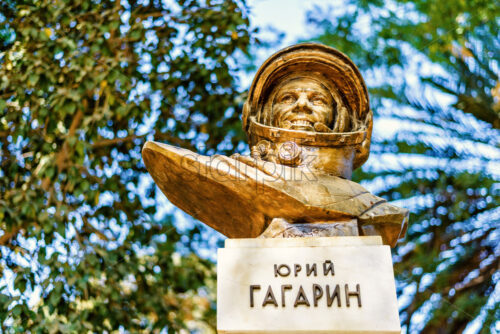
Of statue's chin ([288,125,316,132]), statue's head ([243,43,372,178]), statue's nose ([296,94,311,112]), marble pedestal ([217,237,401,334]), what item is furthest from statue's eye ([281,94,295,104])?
marble pedestal ([217,237,401,334])

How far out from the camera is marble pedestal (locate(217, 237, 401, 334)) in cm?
330

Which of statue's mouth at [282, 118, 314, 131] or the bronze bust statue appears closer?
the bronze bust statue

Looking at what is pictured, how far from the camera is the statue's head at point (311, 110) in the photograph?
4.25 meters

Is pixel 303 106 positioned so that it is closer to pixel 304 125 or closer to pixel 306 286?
pixel 304 125

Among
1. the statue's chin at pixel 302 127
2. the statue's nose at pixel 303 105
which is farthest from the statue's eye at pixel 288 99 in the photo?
the statue's chin at pixel 302 127

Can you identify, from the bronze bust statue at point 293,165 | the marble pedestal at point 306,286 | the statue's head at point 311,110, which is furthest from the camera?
the statue's head at point 311,110

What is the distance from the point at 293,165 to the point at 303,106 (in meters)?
0.50

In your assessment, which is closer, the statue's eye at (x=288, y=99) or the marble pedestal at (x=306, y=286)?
the marble pedestal at (x=306, y=286)

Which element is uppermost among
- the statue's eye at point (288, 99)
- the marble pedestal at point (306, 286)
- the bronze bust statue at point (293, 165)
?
the statue's eye at point (288, 99)

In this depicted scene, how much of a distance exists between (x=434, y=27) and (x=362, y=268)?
6.09 meters

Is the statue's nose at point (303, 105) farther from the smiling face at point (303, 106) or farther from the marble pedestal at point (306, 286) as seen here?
the marble pedestal at point (306, 286)

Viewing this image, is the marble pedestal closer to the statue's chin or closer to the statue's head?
the statue's head

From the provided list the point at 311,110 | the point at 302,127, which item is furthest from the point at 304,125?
the point at 311,110

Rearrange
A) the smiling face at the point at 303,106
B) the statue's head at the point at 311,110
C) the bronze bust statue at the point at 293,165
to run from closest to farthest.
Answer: the bronze bust statue at the point at 293,165 → the statue's head at the point at 311,110 → the smiling face at the point at 303,106
